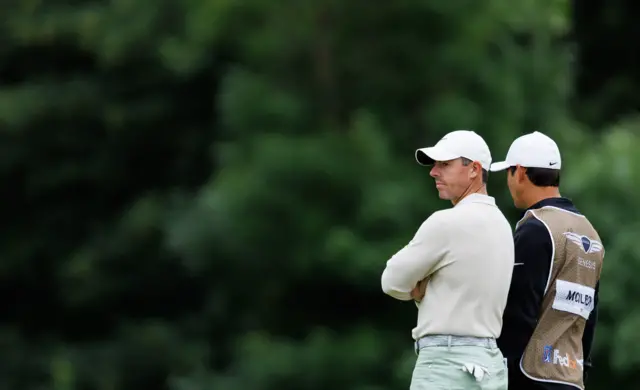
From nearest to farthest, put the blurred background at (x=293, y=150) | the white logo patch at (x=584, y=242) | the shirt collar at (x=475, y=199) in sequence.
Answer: the shirt collar at (x=475, y=199)
the white logo patch at (x=584, y=242)
the blurred background at (x=293, y=150)

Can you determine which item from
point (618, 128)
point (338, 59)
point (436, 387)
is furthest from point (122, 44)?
point (436, 387)

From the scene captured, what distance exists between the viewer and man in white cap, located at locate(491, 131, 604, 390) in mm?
3543

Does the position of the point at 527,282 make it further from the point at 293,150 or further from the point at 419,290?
the point at 293,150

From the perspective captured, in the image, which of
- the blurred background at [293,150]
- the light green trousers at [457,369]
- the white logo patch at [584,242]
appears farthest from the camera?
the blurred background at [293,150]

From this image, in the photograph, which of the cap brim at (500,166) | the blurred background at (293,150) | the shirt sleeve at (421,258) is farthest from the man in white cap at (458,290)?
the blurred background at (293,150)

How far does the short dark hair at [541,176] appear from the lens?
11.9 ft

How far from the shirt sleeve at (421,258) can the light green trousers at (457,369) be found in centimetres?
19

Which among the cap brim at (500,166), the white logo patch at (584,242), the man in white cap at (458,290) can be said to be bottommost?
the man in white cap at (458,290)

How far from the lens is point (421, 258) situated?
3.38m

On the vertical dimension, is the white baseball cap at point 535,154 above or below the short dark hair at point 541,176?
above

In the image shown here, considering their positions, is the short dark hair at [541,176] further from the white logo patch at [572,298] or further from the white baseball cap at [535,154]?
the white logo patch at [572,298]

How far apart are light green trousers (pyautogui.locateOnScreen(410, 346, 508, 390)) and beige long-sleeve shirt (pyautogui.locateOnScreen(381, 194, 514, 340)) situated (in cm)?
5

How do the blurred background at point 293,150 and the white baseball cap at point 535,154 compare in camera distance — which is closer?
the white baseball cap at point 535,154

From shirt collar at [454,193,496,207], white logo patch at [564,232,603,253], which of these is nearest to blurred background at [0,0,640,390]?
white logo patch at [564,232,603,253]
